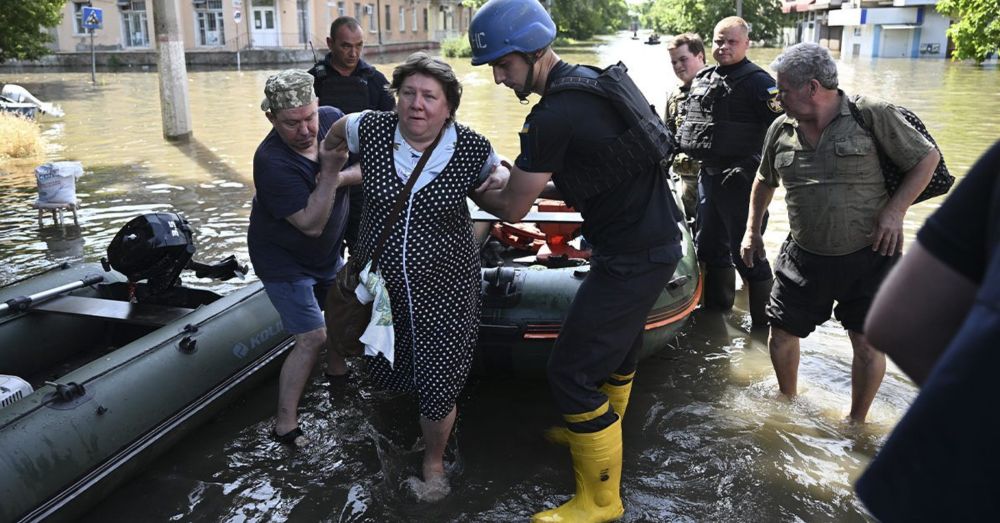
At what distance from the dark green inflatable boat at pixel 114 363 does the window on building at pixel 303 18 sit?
3926 cm

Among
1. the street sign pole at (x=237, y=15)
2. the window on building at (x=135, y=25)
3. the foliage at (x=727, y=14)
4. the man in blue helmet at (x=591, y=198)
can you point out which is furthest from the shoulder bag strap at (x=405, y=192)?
the foliage at (x=727, y=14)

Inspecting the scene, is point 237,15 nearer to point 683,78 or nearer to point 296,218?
point 683,78

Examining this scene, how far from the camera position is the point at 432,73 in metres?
2.99

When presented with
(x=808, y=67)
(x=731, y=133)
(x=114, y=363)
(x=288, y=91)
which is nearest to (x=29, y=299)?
(x=114, y=363)

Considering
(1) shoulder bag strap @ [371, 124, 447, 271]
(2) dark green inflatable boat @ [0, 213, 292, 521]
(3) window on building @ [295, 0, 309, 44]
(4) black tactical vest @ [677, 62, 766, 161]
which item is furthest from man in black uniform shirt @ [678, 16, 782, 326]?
(3) window on building @ [295, 0, 309, 44]

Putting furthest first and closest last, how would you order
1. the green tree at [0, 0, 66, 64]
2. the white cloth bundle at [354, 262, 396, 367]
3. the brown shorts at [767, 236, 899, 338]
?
the green tree at [0, 0, 66, 64] → the brown shorts at [767, 236, 899, 338] → the white cloth bundle at [354, 262, 396, 367]

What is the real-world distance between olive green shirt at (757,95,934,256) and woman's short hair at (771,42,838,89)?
0.20 metres

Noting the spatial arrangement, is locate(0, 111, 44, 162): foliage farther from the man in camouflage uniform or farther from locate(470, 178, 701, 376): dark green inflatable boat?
locate(470, 178, 701, 376): dark green inflatable boat

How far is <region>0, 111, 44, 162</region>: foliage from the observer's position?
39.5ft

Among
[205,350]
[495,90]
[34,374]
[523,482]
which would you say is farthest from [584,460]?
[495,90]

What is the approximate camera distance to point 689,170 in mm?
5766

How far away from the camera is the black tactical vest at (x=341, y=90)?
5.36 m

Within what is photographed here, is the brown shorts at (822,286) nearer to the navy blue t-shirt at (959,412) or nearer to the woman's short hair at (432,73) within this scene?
the woman's short hair at (432,73)

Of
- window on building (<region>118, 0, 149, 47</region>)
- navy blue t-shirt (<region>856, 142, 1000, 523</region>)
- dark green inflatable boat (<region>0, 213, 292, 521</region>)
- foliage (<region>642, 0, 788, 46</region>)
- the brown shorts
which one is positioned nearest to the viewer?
navy blue t-shirt (<region>856, 142, 1000, 523</region>)
